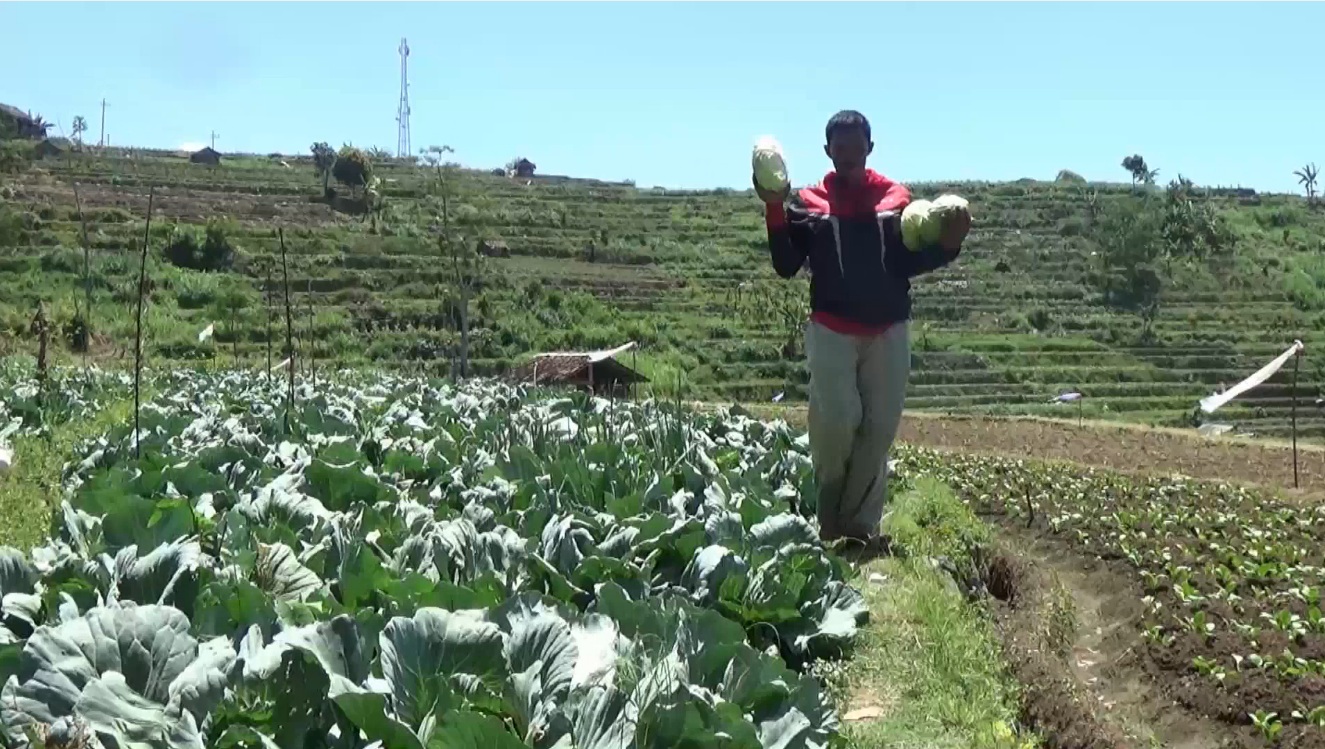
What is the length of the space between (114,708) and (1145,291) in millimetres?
47200

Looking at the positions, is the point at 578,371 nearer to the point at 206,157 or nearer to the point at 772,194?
the point at 772,194

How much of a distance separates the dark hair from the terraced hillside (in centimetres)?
2153

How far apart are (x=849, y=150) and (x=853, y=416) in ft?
3.81

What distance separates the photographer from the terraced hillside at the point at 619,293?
3391 cm

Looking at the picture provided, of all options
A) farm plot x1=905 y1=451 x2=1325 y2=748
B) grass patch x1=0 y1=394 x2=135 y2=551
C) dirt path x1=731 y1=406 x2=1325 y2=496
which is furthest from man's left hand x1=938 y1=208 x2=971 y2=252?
dirt path x1=731 y1=406 x2=1325 y2=496

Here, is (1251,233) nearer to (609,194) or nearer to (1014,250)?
(1014,250)

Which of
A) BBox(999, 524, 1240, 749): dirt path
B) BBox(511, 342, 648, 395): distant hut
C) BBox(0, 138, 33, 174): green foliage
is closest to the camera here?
BBox(999, 524, 1240, 749): dirt path

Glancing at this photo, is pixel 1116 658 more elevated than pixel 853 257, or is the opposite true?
pixel 853 257

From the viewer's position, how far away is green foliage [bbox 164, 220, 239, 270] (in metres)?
40.1

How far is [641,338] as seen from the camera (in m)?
36.3

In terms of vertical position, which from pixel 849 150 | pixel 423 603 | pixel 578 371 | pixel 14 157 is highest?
pixel 14 157

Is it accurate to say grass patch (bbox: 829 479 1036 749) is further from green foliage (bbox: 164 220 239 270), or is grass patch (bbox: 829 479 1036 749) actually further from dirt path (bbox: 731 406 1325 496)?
green foliage (bbox: 164 220 239 270)

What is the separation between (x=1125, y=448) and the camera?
1859 centimetres

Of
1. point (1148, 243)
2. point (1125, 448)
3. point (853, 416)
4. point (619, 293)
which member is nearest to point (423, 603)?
point (853, 416)
